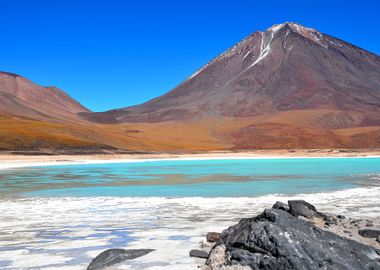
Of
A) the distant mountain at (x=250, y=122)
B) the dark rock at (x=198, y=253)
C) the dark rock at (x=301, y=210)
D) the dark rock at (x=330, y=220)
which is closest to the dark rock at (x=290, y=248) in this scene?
the dark rock at (x=198, y=253)

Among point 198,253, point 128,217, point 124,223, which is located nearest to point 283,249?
point 198,253

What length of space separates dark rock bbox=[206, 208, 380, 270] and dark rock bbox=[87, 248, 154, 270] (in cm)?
141

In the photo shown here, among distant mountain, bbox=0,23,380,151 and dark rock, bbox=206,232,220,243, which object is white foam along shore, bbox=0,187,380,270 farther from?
distant mountain, bbox=0,23,380,151

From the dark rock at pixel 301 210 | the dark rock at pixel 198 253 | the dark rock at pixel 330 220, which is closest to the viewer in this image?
the dark rock at pixel 198 253

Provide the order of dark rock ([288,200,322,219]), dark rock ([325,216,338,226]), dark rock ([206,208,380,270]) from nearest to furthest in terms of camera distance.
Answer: dark rock ([206,208,380,270]), dark rock ([325,216,338,226]), dark rock ([288,200,322,219])

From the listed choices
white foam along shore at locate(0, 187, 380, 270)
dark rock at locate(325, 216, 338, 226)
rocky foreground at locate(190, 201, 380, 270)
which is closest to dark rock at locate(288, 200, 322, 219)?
dark rock at locate(325, 216, 338, 226)

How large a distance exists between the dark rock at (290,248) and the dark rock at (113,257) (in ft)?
4.62

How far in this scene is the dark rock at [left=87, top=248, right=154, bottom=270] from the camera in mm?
7615

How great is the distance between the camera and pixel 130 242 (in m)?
9.48

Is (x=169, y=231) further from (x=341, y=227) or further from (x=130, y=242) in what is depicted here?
(x=341, y=227)

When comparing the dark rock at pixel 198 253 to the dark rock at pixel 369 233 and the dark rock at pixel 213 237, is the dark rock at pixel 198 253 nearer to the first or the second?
the dark rock at pixel 213 237

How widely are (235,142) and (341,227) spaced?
119 m

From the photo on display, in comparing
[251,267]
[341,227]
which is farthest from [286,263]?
[341,227]

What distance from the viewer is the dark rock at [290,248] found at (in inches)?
265
